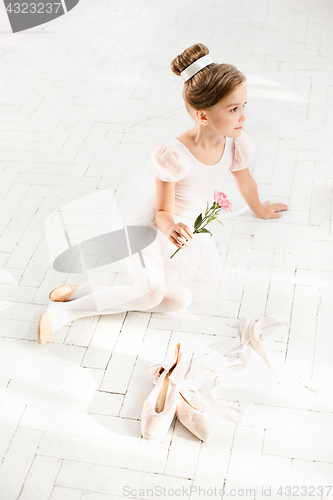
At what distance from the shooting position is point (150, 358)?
6.97ft

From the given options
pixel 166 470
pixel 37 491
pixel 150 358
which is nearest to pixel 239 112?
pixel 150 358

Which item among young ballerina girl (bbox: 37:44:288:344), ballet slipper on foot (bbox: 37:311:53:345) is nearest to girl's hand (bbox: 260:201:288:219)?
young ballerina girl (bbox: 37:44:288:344)

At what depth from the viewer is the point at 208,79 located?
5.77 ft

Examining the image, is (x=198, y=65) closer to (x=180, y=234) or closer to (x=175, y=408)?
(x=180, y=234)

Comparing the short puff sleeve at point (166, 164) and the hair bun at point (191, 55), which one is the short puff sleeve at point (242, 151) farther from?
the hair bun at point (191, 55)

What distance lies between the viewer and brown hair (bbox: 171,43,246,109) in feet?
5.76

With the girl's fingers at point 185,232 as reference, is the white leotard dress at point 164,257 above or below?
below

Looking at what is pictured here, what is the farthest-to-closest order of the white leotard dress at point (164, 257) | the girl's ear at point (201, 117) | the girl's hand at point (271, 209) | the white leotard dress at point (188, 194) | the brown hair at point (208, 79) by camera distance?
1. the girl's hand at point (271, 209)
2. the white leotard dress at point (164, 257)
3. the white leotard dress at point (188, 194)
4. the girl's ear at point (201, 117)
5. the brown hair at point (208, 79)

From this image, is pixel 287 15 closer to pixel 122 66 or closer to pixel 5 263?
pixel 122 66

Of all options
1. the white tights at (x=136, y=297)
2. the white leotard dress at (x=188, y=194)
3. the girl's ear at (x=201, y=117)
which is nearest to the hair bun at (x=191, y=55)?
the girl's ear at (x=201, y=117)

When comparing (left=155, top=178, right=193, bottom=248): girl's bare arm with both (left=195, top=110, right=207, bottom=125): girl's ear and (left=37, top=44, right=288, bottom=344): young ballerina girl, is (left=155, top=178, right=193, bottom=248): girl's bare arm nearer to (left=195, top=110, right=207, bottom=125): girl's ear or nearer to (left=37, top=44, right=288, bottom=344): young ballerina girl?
(left=37, top=44, right=288, bottom=344): young ballerina girl

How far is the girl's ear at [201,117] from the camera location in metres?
1.87

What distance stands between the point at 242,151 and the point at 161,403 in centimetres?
106

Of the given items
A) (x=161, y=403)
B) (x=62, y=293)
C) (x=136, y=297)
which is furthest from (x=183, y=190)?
(x=161, y=403)
